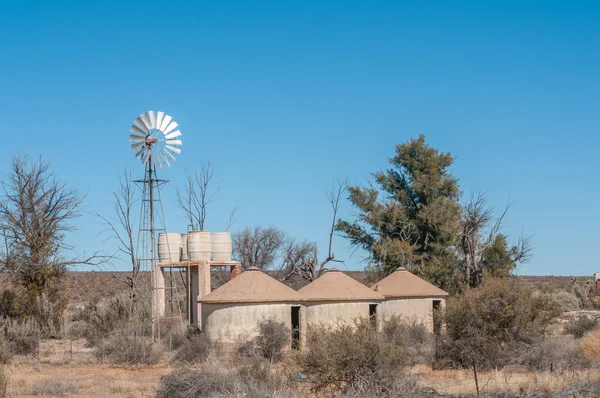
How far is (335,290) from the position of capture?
97.3 ft

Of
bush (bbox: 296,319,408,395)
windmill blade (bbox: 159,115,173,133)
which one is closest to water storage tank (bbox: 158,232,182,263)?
windmill blade (bbox: 159,115,173,133)

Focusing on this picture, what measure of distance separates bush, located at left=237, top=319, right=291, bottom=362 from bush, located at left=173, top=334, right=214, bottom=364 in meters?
1.09

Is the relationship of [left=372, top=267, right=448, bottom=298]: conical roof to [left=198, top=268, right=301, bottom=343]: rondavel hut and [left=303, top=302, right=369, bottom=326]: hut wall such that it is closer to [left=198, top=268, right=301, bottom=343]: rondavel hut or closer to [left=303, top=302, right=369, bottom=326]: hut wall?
[left=303, top=302, right=369, bottom=326]: hut wall

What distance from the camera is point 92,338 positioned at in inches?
1288

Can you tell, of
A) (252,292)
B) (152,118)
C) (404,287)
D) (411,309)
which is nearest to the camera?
(252,292)

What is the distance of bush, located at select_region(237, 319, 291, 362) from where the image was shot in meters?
25.8

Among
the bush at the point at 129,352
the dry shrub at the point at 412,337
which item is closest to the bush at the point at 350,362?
the dry shrub at the point at 412,337

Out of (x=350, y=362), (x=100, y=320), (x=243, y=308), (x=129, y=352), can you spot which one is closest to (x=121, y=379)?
(x=129, y=352)

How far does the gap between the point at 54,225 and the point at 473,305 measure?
20.4 meters

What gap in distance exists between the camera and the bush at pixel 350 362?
1531 cm

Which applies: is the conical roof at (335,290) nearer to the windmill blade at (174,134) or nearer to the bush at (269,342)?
the bush at (269,342)

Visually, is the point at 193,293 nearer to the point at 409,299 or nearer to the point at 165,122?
the point at 165,122

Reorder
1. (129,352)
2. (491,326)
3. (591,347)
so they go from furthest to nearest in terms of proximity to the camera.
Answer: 1. (129,352)
2. (591,347)
3. (491,326)

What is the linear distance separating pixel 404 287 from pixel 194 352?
1053cm
